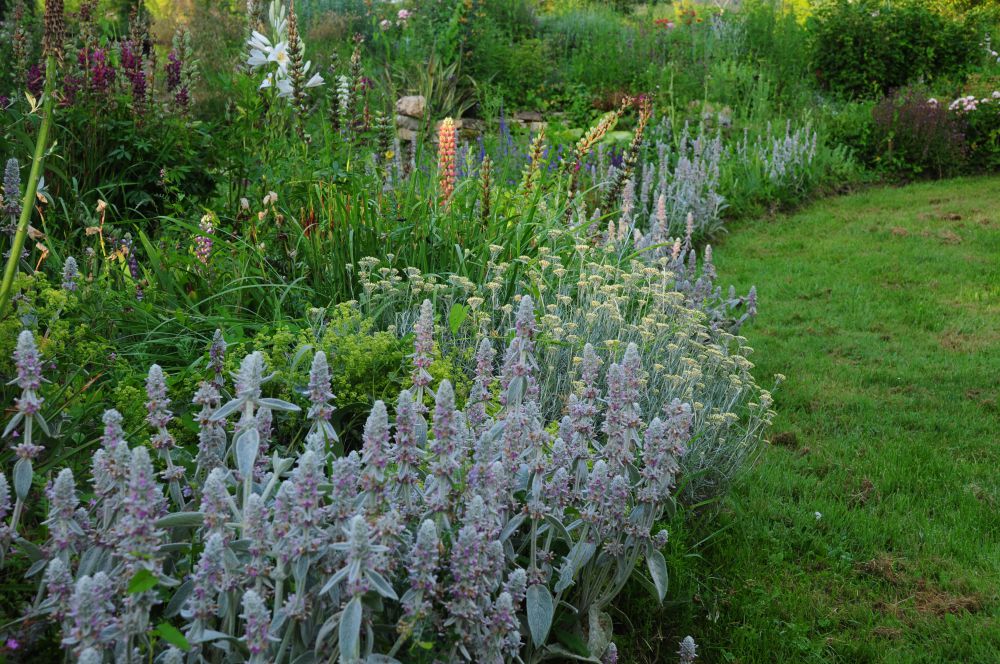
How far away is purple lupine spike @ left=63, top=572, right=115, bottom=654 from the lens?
1526 millimetres

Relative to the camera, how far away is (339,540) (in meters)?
1.85

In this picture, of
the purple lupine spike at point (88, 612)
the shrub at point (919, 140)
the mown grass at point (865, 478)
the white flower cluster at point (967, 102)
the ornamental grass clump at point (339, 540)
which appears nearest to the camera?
the purple lupine spike at point (88, 612)

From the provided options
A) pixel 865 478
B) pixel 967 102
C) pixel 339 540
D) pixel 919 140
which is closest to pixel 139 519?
pixel 339 540

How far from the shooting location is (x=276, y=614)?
1.72 meters

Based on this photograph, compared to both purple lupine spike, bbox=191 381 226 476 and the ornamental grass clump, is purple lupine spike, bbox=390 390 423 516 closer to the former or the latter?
the ornamental grass clump

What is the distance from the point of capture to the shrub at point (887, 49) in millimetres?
12359

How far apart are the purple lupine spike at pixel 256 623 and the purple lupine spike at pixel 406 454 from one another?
1.51 feet

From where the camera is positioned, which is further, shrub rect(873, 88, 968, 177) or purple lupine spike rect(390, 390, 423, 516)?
shrub rect(873, 88, 968, 177)

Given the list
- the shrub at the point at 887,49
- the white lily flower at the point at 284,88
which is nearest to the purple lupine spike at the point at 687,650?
the white lily flower at the point at 284,88

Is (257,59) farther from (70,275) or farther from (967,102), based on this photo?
(967,102)

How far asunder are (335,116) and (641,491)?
10.4ft

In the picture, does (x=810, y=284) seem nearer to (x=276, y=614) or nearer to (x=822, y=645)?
(x=822, y=645)

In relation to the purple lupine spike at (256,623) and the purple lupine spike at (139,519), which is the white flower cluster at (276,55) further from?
the purple lupine spike at (256,623)

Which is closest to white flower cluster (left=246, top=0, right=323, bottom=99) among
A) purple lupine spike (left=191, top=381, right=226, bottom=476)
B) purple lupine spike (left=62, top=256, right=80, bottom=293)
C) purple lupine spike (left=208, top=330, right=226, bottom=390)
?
purple lupine spike (left=62, top=256, right=80, bottom=293)
